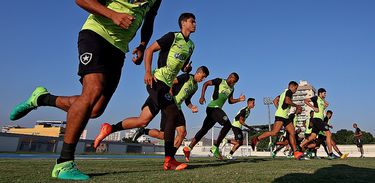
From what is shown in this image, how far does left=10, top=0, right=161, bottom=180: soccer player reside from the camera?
9.00ft

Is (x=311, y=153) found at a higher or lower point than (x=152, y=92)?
lower

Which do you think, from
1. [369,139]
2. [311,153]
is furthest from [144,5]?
[369,139]

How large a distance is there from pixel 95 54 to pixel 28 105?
51.6 inches

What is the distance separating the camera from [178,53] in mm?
5039

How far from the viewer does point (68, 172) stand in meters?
2.68

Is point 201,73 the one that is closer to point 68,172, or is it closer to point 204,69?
point 204,69

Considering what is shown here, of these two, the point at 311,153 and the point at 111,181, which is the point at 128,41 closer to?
the point at 111,181

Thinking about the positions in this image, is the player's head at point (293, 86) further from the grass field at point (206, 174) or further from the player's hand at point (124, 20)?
the player's hand at point (124, 20)

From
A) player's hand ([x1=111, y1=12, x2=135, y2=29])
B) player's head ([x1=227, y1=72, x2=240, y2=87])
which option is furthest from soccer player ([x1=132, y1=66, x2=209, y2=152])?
player's hand ([x1=111, y1=12, x2=135, y2=29])

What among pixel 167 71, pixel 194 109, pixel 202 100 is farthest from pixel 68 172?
pixel 202 100

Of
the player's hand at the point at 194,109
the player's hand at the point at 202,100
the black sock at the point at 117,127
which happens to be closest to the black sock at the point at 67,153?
the black sock at the point at 117,127

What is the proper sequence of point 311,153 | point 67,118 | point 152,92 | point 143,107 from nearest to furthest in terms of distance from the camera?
1. point 67,118
2. point 152,92
3. point 143,107
4. point 311,153

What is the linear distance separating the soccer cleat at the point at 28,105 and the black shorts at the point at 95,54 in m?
0.99

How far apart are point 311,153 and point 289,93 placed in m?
4.47
